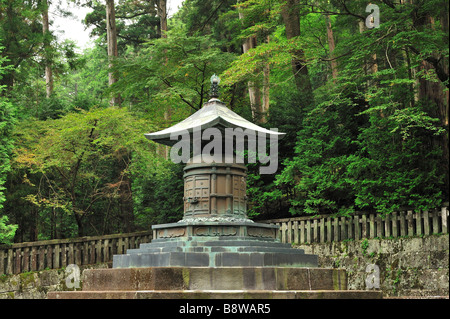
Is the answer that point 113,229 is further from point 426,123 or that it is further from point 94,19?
point 426,123

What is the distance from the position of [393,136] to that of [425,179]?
1462 millimetres

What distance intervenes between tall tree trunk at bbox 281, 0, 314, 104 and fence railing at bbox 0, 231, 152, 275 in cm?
689

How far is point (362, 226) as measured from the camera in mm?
12719

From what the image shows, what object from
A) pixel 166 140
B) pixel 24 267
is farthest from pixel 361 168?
pixel 24 267

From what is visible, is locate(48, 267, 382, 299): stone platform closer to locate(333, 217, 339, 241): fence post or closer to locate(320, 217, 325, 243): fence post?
locate(333, 217, 339, 241): fence post

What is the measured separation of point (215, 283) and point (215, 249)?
891mm

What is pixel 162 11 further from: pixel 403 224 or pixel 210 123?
pixel 403 224

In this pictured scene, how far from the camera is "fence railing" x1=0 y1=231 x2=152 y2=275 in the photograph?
13.7 meters

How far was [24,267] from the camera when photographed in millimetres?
13789

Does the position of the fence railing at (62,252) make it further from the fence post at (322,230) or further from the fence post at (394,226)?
the fence post at (394,226)

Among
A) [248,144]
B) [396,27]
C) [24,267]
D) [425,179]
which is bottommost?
[24,267]

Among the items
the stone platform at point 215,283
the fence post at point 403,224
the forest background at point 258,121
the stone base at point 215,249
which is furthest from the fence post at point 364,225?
the stone platform at point 215,283

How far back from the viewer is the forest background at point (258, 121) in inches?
471

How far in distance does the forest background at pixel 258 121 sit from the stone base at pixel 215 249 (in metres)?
4.00
